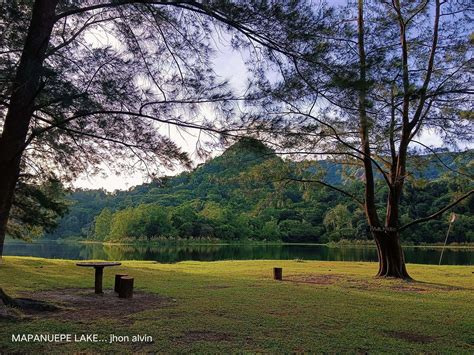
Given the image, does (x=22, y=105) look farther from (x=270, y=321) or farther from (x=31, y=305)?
(x=270, y=321)

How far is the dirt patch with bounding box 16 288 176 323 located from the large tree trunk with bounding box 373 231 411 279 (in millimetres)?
6888

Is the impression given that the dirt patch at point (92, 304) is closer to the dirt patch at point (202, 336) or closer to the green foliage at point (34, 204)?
the dirt patch at point (202, 336)

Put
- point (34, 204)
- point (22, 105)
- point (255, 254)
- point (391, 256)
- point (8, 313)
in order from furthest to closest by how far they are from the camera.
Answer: point (255, 254) → point (391, 256) → point (34, 204) → point (8, 313) → point (22, 105)

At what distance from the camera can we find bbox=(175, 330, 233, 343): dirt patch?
Result: 13.4 feet

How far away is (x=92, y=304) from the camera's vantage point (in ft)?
19.3

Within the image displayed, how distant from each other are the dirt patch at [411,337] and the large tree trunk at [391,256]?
6848mm

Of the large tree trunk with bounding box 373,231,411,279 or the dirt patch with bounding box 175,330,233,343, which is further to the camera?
the large tree trunk with bounding box 373,231,411,279

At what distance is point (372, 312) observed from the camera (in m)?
5.86

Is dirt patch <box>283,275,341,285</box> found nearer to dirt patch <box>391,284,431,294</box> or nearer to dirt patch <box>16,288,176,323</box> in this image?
dirt patch <box>391,284,431,294</box>

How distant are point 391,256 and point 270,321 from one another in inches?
288

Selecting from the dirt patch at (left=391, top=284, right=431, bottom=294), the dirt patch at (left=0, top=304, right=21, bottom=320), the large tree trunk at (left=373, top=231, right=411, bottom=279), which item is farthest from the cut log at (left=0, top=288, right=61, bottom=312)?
the large tree trunk at (left=373, top=231, right=411, bottom=279)

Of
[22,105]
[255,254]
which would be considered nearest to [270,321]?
[22,105]

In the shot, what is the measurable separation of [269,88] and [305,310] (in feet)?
10.3

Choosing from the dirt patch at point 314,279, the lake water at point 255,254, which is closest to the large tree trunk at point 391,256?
the dirt patch at point 314,279
